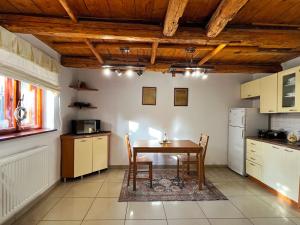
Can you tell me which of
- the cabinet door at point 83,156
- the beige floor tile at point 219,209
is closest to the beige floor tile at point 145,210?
the beige floor tile at point 219,209

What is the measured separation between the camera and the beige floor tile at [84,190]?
3271mm

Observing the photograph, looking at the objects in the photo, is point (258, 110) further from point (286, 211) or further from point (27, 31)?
point (27, 31)

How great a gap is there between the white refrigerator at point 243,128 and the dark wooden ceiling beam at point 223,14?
7.82ft

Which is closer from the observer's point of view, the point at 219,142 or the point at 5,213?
the point at 5,213

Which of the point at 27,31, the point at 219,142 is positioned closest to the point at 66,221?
the point at 27,31

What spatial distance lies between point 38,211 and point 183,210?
1.95 m

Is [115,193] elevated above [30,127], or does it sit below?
below

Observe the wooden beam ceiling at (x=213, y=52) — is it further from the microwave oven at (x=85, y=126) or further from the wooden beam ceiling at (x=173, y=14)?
the microwave oven at (x=85, y=126)

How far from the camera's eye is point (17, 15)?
228 centimetres

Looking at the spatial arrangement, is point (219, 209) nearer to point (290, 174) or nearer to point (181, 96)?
point (290, 174)

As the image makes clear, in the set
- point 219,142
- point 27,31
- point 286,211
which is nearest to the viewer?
point 27,31

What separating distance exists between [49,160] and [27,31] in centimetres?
197

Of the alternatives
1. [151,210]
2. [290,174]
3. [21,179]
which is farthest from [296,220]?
[21,179]

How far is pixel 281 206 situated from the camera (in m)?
2.95
